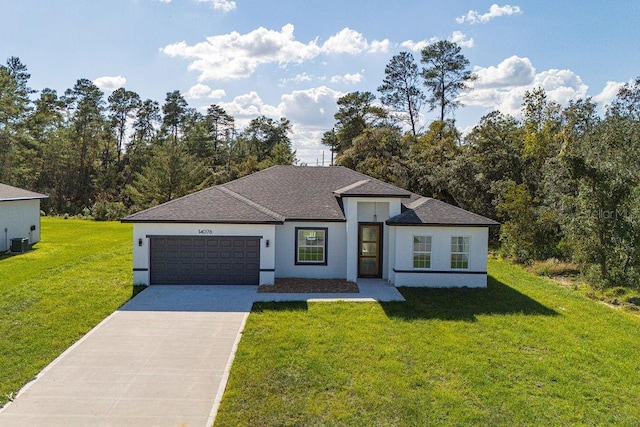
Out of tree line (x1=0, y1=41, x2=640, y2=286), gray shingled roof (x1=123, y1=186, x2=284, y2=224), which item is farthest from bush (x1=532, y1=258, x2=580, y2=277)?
gray shingled roof (x1=123, y1=186, x2=284, y2=224)

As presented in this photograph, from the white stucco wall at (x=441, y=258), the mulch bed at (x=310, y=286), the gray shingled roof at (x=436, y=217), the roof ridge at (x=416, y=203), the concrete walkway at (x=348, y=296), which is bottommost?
the concrete walkway at (x=348, y=296)

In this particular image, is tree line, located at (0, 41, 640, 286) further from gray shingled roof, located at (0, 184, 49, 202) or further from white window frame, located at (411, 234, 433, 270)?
gray shingled roof, located at (0, 184, 49, 202)

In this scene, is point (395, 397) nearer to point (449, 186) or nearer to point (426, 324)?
point (426, 324)

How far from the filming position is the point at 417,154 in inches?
1299

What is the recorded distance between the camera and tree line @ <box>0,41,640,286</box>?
16.4m

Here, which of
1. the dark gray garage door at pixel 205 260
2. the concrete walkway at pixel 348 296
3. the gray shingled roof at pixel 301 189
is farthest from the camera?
the gray shingled roof at pixel 301 189

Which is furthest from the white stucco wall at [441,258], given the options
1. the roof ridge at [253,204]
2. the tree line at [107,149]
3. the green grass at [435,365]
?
the tree line at [107,149]

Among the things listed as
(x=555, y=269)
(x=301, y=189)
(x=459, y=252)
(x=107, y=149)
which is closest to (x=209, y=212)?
(x=301, y=189)

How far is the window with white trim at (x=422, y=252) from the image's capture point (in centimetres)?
1552

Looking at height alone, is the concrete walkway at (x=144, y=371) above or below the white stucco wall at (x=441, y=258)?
below

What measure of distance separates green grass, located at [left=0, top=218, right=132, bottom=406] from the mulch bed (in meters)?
4.97

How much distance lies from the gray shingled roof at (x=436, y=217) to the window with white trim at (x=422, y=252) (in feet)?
2.29

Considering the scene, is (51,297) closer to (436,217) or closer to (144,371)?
(144,371)

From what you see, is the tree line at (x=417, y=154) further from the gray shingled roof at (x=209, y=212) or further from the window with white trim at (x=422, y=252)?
the gray shingled roof at (x=209, y=212)
